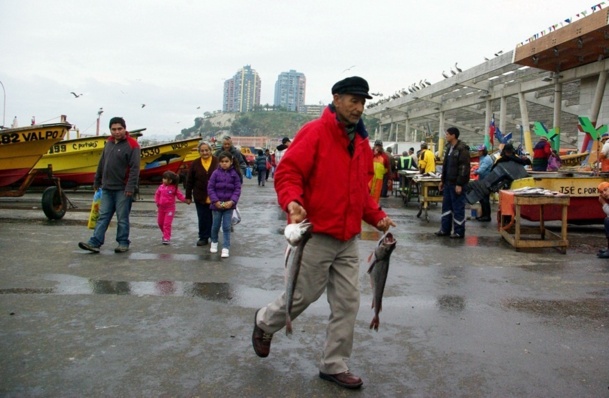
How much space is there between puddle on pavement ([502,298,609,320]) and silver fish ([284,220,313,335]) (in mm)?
2949

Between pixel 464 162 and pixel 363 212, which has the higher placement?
pixel 464 162

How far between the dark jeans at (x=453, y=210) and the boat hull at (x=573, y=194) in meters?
1.40

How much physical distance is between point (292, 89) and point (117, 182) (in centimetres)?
18702

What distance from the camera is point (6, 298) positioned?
5355 mm

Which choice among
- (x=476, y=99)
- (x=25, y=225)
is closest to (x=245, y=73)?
(x=476, y=99)

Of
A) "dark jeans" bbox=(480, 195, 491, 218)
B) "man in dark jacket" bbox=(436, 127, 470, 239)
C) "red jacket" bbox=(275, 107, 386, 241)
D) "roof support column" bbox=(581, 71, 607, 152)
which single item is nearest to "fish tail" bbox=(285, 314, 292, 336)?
"red jacket" bbox=(275, 107, 386, 241)

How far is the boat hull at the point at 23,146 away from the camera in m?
11.3

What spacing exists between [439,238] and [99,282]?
595cm

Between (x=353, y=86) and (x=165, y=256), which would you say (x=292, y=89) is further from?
(x=353, y=86)

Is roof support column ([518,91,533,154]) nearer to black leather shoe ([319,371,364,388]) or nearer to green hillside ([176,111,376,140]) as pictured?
black leather shoe ([319,371,364,388])

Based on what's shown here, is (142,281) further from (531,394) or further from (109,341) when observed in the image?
(531,394)

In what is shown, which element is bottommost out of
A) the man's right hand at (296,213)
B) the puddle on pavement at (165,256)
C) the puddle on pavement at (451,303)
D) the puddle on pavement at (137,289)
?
the puddle on pavement at (137,289)

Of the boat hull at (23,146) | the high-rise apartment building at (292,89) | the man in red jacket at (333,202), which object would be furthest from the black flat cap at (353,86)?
the high-rise apartment building at (292,89)

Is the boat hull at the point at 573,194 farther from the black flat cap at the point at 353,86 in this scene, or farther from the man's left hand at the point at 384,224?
the black flat cap at the point at 353,86
